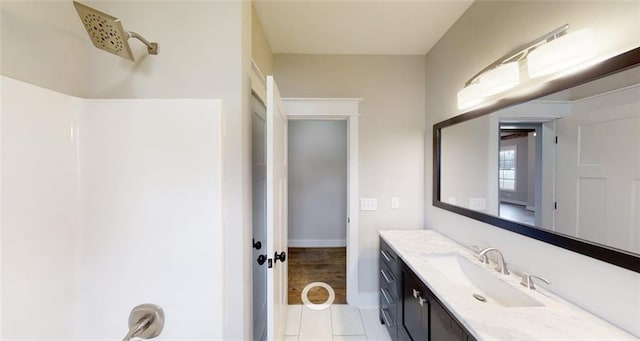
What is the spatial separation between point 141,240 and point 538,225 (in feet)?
6.56

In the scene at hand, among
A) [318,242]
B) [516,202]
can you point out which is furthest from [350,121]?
[318,242]

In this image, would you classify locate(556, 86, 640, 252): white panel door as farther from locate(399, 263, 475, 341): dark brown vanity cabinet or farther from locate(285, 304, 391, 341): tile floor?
locate(285, 304, 391, 341): tile floor

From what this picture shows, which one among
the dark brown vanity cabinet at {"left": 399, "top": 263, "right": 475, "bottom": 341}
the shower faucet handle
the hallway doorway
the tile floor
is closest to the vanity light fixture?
the dark brown vanity cabinet at {"left": 399, "top": 263, "right": 475, "bottom": 341}

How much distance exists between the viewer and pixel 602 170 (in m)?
0.93

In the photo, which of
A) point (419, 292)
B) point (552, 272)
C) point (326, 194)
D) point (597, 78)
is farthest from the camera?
point (326, 194)

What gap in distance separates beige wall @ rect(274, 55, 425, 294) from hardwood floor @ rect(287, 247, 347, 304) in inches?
30.7

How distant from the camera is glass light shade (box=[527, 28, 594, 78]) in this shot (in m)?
0.95

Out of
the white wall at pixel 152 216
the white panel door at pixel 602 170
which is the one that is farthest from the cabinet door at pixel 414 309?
the white wall at pixel 152 216

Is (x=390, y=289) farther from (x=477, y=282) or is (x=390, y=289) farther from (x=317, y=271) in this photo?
(x=317, y=271)

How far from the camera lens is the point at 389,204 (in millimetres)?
Answer: 2410

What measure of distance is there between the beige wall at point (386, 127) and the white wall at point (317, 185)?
1.91 meters

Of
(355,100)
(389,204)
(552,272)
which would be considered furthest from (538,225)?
(355,100)

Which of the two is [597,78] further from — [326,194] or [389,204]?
[326,194]

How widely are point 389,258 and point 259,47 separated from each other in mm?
1966
